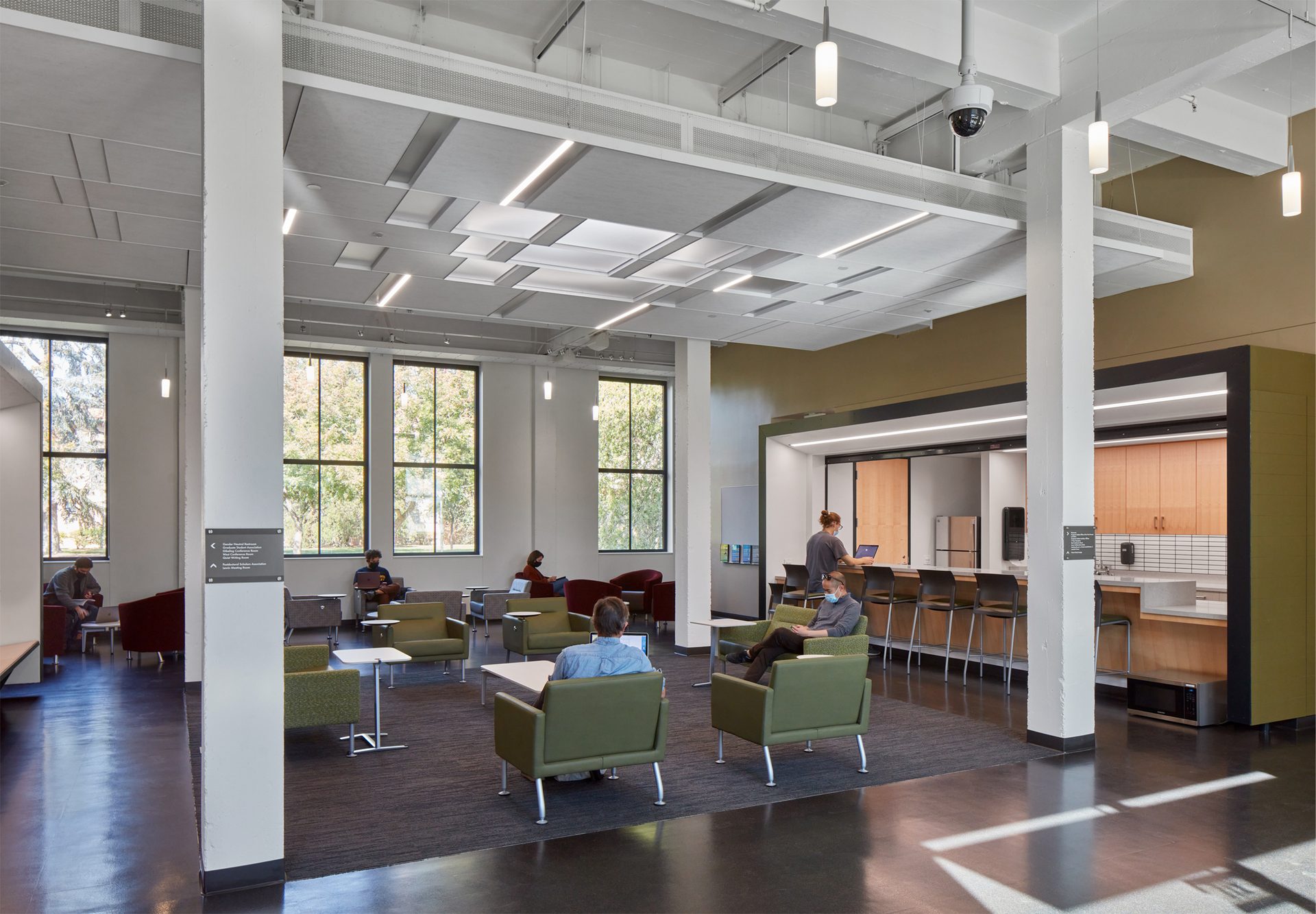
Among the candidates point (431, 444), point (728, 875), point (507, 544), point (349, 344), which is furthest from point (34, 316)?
point (728, 875)

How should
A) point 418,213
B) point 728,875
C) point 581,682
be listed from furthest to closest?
point 418,213 < point 581,682 < point 728,875

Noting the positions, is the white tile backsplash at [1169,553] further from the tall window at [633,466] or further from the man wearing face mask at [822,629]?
the tall window at [633,466]

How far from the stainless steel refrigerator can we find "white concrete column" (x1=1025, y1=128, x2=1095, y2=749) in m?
5.51

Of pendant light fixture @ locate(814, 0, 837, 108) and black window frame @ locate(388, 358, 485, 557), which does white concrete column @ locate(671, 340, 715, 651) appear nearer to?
black window frame @ locate(388, 358, 485, 557)

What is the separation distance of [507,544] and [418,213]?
399 inches

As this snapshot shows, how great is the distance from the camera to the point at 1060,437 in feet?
22.2

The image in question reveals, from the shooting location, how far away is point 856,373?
13188 millimetres

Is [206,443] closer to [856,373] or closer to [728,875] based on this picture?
[728,875]

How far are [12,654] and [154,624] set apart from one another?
2179 millimetres

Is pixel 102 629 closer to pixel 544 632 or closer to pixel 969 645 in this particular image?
pixel 544 632

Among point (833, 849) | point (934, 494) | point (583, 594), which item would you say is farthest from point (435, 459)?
point (833, 849)

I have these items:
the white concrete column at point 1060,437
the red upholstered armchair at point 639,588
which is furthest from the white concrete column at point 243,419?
the red upholstered armchair at point 639,588

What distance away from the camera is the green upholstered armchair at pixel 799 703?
5.79 metres

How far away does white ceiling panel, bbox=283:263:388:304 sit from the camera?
8.27m
